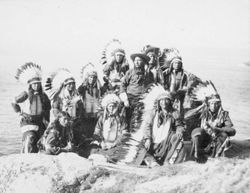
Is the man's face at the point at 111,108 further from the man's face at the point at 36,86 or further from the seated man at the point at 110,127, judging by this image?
the man's face at the point at 36,86

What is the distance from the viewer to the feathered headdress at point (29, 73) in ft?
27.0

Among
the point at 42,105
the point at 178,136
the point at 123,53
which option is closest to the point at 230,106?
the point at 178,136

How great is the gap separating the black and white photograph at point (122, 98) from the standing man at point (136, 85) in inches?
0.8

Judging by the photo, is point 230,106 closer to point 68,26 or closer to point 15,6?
point 68,26

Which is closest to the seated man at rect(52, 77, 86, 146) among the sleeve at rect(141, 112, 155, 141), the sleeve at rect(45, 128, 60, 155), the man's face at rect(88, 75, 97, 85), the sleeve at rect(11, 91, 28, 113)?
the man's face at rect(88, 75, 97, 85)

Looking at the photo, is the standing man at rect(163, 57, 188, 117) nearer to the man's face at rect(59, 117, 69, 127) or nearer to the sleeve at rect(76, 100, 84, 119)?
the sleeve at rect(76, 100, 84, 119)

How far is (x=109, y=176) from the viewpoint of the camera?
7.26 meters

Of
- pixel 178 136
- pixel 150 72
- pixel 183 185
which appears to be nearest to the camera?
pixel 183 185

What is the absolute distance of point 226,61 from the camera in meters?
9.19

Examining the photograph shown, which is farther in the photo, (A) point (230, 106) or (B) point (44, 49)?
(B) point (44, 49)

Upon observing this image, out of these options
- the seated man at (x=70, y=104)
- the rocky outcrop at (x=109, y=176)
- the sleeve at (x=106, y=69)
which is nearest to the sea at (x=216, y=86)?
the seated man at (x=70, y=104)

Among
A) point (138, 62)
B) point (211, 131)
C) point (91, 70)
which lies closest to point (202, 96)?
point (211, 131)

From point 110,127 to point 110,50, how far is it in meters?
1.65

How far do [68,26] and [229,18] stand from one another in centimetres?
356
